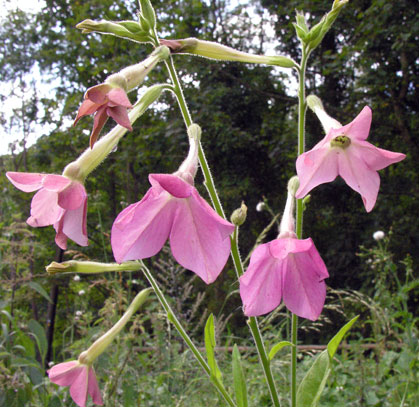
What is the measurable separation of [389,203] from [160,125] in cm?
389

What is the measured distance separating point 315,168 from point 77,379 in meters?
0.87

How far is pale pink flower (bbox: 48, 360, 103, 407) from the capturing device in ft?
3.86

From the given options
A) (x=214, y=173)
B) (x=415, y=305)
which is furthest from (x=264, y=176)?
(x=415, y=305)

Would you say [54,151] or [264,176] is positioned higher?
[54,151]

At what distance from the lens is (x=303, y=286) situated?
0.94m

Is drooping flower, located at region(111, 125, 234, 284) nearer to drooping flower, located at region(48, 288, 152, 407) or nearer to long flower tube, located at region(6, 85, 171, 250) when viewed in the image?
long flower tube, located at region(6, 85, 171, 250)

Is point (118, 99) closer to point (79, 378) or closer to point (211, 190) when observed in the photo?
point (211, 190)

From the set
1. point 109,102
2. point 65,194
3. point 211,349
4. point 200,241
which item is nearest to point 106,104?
point 109,102

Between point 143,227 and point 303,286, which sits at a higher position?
point 143,227

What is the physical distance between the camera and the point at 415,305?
6.47 metres

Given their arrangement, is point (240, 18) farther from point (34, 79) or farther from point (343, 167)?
point (343, 167)

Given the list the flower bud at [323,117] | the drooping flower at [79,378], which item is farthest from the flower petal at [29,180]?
the flower bud at [323,117]

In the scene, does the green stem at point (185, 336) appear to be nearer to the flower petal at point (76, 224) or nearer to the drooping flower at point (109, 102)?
the flower petal at point (76, 224)

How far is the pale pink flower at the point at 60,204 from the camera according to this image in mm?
862
